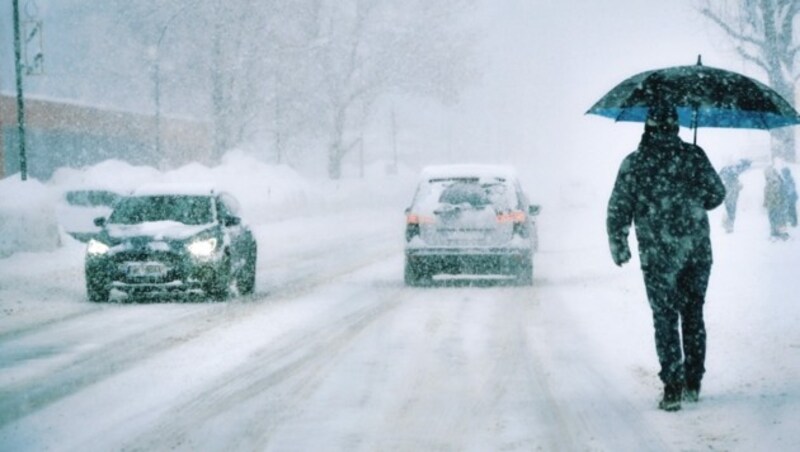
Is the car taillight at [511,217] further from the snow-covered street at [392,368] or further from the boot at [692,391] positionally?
the boot at [692,391]

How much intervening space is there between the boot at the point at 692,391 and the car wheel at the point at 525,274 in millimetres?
8786

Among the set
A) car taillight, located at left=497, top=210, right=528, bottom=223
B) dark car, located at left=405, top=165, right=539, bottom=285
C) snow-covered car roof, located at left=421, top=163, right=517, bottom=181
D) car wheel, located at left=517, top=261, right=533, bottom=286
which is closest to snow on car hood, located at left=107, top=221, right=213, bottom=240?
dark car, located at left=405, top=165, right=539, bottom=285

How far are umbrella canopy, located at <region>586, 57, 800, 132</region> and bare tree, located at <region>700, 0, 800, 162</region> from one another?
32.0m

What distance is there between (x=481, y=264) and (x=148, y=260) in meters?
4.62

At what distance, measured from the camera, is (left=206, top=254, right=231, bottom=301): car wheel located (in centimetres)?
1560

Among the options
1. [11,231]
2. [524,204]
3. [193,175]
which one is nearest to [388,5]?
[193,175]

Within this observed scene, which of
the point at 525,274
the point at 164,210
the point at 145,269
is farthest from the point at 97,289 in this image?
the point at 525,274

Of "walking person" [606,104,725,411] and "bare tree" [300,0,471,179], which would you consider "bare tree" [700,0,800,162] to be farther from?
"walking person" [606,104,725,411]

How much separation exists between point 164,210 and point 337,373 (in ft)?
26.3

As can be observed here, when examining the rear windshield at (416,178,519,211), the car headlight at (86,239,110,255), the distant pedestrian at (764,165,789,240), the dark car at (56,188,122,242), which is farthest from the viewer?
the dark car at (56,188,122,242)

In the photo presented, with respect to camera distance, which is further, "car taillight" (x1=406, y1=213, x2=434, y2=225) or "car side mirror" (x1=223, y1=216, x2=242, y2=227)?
"car taillight" (x1=406, y1=213, x2=434, y2=225)

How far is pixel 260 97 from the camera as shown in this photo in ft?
177

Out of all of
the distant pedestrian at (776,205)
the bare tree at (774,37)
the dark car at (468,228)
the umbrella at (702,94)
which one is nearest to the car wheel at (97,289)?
the dark car at (468,228)

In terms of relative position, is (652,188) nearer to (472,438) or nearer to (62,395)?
A: (472,438)
